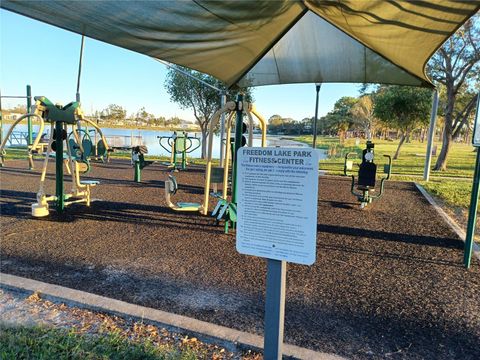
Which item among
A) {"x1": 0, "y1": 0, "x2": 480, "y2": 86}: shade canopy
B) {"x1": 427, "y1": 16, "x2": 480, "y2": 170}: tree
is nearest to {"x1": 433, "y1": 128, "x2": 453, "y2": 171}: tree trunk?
{"x1": 427, "y1": 16, "x2": 480, "y2": 170}: tree

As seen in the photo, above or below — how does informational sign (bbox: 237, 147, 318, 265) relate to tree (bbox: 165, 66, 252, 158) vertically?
below

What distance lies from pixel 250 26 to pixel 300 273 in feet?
8.48

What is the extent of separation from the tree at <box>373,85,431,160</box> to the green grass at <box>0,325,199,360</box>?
19051 millimetres

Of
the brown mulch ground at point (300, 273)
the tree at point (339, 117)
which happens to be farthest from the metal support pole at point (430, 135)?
the tree at point (339, 117)

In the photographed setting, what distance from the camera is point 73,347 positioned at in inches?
85.4

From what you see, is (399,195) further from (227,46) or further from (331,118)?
(331,118)

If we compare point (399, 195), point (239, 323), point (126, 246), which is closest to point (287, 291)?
point (239, 323)

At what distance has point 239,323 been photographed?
8.52 ft

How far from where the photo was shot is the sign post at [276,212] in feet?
5.40

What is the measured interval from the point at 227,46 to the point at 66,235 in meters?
3.39

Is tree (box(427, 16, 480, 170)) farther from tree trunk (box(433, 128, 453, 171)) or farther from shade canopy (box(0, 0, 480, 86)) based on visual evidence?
shade canopy (box(0, 0, 480, 86))

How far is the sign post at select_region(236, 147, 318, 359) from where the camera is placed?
1646 millimetres

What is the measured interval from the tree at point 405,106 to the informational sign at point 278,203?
18.7 metres

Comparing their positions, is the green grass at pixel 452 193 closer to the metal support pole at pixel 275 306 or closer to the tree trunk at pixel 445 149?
the tree trunk at pixel 445 149
